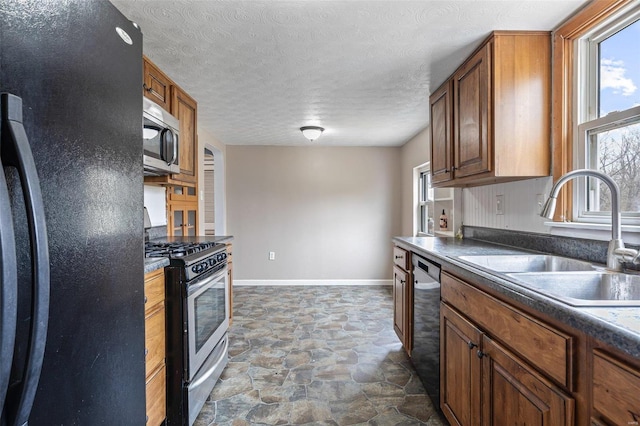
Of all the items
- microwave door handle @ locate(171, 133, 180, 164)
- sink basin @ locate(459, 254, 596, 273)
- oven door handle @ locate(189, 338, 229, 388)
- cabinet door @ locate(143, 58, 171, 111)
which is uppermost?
cabinet door @ locate(143, 58, 171, 111)

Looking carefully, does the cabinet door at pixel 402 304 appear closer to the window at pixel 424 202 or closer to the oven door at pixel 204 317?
the oven door at pixel 204 317

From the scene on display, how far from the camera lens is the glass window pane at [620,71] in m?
1.46

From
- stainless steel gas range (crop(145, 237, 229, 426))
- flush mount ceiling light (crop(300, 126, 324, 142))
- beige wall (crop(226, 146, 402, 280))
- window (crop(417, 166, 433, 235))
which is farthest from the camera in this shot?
beige wall (crop(226, 146, 402, 280))

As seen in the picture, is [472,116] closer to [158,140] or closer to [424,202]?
[158,140]

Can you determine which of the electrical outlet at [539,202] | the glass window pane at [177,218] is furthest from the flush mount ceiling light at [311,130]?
the electrical outlet at [539,202]

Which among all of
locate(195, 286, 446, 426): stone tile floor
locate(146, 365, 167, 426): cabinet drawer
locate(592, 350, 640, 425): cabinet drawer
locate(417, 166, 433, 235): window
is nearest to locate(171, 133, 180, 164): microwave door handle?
locate(146, 365, 167, 426): cabinet drawer

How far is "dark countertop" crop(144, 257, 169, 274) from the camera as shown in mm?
1523

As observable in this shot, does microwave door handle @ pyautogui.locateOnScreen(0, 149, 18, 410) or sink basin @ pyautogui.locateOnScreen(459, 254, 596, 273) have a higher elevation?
microwave door handle @ pyautogui.locateOnScreen(0, 149, 18, 410)

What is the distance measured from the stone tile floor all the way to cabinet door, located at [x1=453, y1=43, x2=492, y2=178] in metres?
1.52

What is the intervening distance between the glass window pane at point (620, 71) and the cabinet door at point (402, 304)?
1523 mm

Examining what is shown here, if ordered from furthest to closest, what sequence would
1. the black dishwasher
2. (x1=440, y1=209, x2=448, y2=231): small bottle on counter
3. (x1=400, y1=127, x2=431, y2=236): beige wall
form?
1. (x1=400, y1=127, x2=431, y2=236): beige wall
2. (x1=440, y1=209, x2=448, y2=231): small bottle on counter
3. the black dishwasher

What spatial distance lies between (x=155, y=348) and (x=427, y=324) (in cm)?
154

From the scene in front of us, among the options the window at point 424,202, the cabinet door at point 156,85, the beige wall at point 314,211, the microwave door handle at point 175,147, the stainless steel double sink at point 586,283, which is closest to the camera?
the stainless steel double sink at point 586,283

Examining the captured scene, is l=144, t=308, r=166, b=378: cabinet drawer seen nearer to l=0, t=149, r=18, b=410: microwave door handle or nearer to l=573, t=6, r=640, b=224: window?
l=0, t=149, r=18, b=410: microwave door handle
